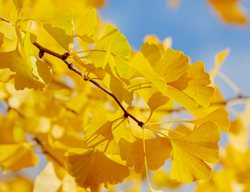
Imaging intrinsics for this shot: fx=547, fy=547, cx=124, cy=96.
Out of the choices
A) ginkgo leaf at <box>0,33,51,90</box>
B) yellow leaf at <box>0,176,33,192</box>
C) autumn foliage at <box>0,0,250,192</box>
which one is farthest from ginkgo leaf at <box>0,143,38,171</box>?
yellow leaf at <box>0,176,33,192</box>

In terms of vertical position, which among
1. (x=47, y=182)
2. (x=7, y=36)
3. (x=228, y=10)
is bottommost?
(x=47, y=182)

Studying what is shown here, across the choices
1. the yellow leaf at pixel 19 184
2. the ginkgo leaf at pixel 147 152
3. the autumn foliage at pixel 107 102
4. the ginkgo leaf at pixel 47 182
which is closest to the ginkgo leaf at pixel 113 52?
the autumn foliage at pixel 107 102

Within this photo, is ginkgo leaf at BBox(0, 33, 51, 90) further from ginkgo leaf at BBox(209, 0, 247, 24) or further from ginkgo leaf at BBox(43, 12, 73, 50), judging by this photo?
ginkgo leaf at BBox(209, 0, 247, 24)

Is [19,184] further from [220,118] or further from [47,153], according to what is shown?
[220,118]

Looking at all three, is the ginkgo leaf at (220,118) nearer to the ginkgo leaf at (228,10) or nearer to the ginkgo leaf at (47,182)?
the ginkgo leaf at (47,182)

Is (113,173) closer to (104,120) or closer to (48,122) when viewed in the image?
(104,120)

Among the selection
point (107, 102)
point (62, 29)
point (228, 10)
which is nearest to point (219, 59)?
point (107, 102)

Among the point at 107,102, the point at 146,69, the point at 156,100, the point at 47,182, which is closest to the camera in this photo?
the point at 146,69
